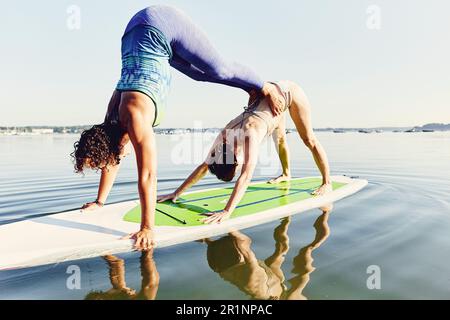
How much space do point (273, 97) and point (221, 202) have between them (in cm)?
167

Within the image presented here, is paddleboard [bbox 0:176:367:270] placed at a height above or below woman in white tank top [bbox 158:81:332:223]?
below

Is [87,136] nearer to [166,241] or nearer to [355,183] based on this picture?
[166,241]

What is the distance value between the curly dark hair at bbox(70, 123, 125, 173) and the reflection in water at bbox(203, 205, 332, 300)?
1.34 m

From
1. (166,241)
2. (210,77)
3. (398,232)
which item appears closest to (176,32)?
(210,77)

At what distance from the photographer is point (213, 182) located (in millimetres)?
7355

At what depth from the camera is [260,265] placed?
271 centimetres

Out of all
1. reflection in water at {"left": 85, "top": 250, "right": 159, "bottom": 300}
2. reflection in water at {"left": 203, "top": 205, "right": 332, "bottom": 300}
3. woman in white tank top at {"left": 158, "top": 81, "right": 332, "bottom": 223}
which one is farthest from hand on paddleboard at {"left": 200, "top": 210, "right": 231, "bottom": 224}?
reflection in water at {"left": 85, "top": 250, "right": 159, "bottom": 300}

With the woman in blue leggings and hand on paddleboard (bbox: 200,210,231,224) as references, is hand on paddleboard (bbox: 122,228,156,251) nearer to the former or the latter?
the woman in blue leggings

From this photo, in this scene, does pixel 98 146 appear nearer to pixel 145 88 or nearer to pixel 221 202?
pixel 145 88

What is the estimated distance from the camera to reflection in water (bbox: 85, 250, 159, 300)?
2.22m

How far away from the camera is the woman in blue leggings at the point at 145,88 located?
309 cm

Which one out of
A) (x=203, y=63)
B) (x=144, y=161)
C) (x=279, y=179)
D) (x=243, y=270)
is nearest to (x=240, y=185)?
(x=144, y=161)

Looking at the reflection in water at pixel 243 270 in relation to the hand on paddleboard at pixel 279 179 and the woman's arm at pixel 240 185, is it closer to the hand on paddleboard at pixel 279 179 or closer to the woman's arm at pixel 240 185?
the woman's arm at pixel 240 185
